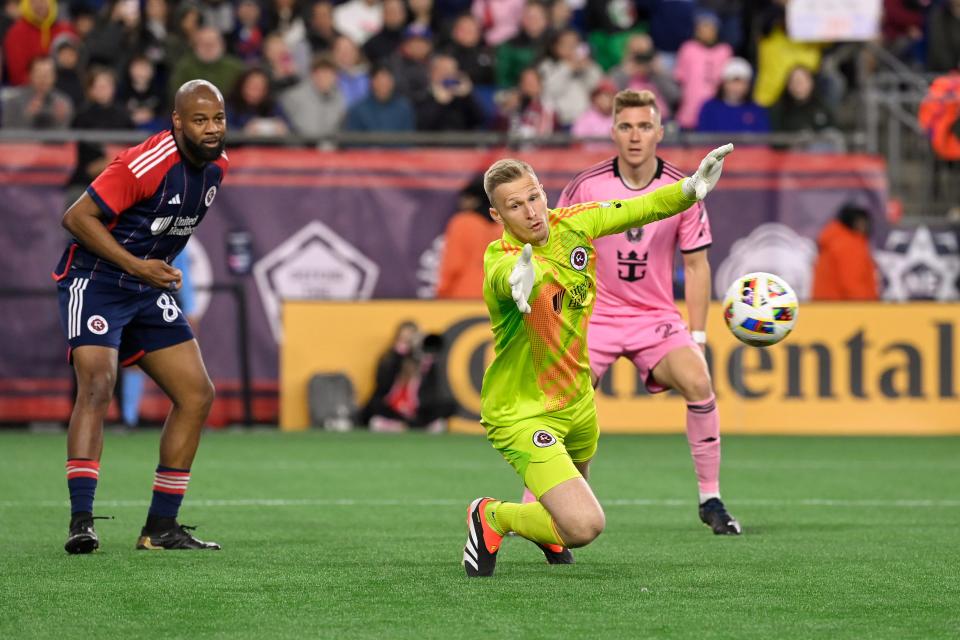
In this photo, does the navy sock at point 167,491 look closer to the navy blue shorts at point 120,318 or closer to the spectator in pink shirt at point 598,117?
the navy blue shorts at point 120,318

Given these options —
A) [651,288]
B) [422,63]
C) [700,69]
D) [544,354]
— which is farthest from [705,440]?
[700,69]

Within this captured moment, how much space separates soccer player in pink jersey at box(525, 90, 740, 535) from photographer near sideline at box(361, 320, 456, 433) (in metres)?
6.86

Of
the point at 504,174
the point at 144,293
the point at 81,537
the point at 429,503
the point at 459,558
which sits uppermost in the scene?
the point at 504,174

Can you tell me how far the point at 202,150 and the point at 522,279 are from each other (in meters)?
2.24

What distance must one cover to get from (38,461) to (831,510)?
649cm

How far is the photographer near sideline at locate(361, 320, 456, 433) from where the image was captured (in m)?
16.8

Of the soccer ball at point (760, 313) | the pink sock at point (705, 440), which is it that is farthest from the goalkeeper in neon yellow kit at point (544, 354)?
the pink sock at point (705, 440)

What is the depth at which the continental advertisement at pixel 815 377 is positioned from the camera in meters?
16.8

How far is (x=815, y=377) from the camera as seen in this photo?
1688 cm

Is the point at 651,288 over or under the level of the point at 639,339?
over

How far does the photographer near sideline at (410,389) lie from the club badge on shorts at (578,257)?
355 inches

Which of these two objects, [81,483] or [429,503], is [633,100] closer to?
[429,503]

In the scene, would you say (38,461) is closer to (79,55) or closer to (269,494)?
(269,494)

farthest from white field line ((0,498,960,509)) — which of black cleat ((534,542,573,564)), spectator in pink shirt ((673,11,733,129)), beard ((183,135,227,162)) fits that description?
spectator in pink shirt ((673,11,733,129))
